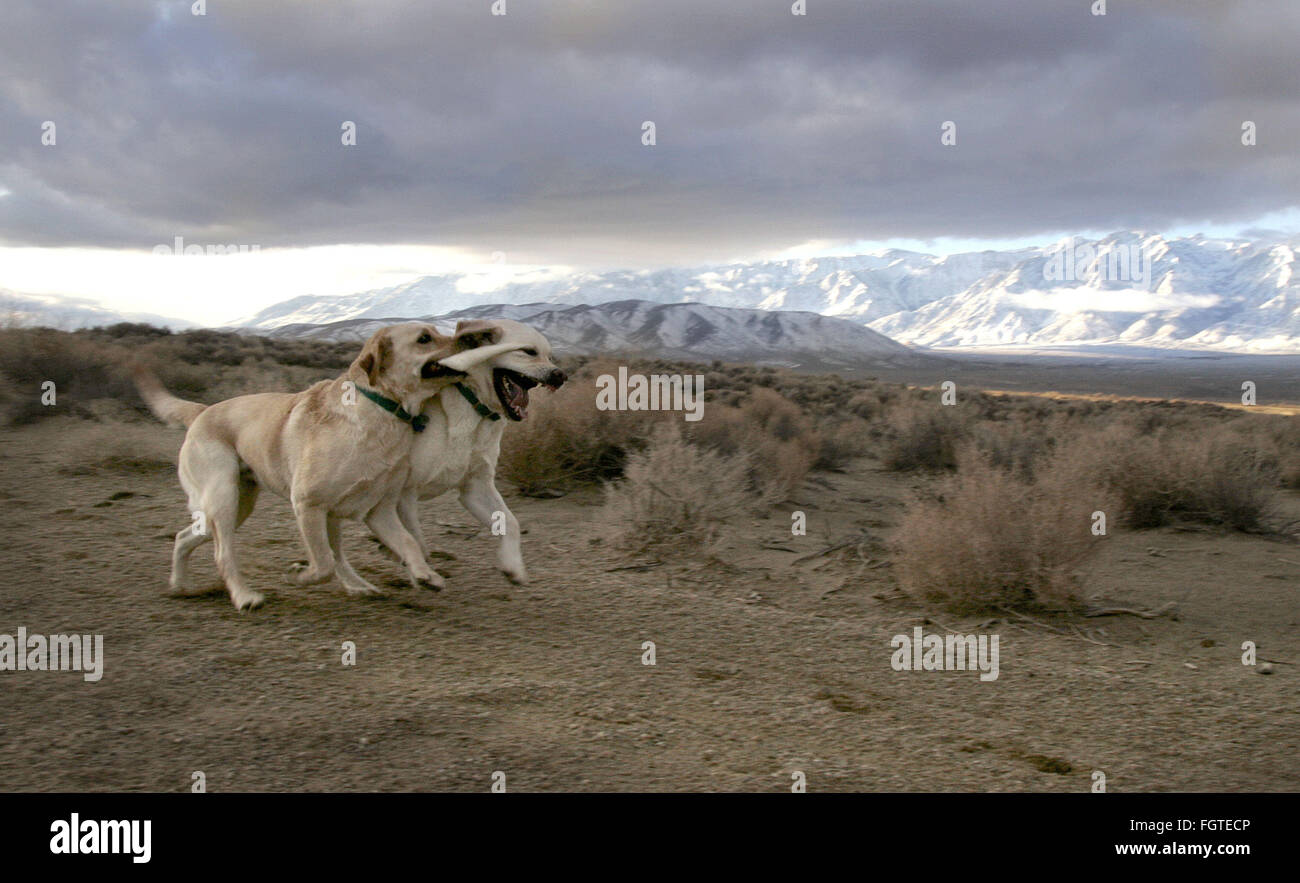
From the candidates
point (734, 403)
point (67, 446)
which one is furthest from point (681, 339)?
point (67, 446)

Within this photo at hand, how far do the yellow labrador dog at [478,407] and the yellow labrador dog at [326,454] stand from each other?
0.31ft

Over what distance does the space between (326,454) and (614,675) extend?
6.97ft

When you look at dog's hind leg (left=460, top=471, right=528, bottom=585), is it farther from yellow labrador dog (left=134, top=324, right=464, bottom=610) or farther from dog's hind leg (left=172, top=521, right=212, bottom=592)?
dog's hind leg (left=172, top=521, right=212, bottom=592)

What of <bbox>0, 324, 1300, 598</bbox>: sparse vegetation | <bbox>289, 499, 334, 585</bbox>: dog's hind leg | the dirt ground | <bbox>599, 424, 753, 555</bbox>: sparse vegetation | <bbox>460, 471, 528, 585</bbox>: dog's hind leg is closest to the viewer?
the dirt ground

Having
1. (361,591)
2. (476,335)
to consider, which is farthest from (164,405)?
(476,335)

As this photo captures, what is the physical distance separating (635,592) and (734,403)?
1396cm

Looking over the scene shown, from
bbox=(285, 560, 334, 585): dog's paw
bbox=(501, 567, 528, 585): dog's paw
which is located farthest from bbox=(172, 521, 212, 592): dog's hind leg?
bbox=(501, 567, 528, 585): dog's paw

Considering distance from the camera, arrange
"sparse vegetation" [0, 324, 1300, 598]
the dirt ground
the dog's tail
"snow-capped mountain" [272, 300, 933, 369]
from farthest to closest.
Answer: "snow-capped mountain" [272, 300, 933, 369] < "sparse vegetation" [0, 324, 1300, 598] < the dog's tail < the dirt ground

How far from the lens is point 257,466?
6309 mm

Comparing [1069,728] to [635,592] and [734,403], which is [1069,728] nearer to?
[635,592]

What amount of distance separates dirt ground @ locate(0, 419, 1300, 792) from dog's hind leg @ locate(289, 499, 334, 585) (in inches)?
10.8

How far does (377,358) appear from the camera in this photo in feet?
19.7

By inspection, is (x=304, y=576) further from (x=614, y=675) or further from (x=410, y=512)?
(x=614, y=675)

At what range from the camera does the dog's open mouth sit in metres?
5.99
